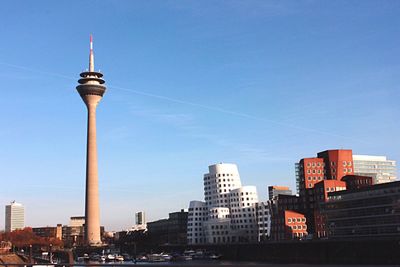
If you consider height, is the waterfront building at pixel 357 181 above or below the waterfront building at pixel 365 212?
above

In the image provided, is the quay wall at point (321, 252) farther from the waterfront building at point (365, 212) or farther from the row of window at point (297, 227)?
the row of window at point (297, 227)

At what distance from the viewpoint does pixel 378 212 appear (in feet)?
433

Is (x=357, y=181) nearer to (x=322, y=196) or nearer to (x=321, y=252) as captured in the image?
(x=322, y=196)

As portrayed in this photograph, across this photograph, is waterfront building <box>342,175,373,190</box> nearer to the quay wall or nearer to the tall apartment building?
the tall apartment building

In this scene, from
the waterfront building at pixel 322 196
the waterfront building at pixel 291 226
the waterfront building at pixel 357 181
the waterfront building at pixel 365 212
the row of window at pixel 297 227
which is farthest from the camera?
the waterfront building at pixel 357 181

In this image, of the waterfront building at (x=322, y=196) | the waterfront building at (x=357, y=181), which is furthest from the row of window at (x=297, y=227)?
the waterfront building at (x=357, y=181)

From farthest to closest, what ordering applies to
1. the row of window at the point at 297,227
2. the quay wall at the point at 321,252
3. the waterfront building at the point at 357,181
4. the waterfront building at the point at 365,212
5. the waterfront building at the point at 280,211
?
the waterfront building at the point at 280,211
the waterfront building at the point at 357,181
the row of window at the point at 297,227
the waterfront building at the point at 365,212
the quay wall at the point at 321,252

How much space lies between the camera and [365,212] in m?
136

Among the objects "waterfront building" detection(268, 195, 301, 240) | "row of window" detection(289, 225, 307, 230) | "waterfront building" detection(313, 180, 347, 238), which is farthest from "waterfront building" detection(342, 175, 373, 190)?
"row of window" detection(289, 225, 307, 230)

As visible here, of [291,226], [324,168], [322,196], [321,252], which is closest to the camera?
[321,252]

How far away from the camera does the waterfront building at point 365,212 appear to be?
127 meters

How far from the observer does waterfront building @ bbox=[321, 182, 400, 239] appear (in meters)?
127

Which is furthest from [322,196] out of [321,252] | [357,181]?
[321,252]

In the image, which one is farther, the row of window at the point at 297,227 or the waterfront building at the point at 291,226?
the row of window at the point at 297,227
